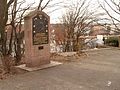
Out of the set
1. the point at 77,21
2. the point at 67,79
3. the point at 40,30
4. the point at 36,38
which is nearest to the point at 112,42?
the point at 77,21

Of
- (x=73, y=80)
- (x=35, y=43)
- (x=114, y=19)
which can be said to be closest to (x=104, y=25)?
(x=114, y=19)

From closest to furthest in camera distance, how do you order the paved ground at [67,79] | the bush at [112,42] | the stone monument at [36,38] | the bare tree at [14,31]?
the paved ground at [67,79], the stone monument at [36,38], the bare tree at [14,31], the bush at [112,42]

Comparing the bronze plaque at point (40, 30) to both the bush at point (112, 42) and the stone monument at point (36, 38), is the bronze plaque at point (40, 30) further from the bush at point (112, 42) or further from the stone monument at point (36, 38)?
the bush at point (112, 42)

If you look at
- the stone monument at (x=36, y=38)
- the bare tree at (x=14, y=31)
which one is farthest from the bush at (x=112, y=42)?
the stone monument at (x=36, y=38)

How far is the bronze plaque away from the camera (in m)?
7.98

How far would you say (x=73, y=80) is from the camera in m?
6.34

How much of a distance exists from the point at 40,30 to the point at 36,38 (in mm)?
373

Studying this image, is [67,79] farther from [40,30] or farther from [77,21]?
[77,21]

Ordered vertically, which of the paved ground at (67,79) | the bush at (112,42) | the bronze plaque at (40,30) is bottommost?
the paved ground at (67,79)

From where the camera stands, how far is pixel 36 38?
8047 mm

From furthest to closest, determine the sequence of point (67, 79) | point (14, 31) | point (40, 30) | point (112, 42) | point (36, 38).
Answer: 1. point (112, 42)
2. point (14, 31)
3. point (40, 30)
4. point (36, 38)
5. point (67, 79)

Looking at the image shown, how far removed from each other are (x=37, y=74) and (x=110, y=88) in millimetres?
2713

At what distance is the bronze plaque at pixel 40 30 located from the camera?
26.2 feet

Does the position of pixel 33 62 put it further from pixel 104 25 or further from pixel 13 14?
pixel 104 25
